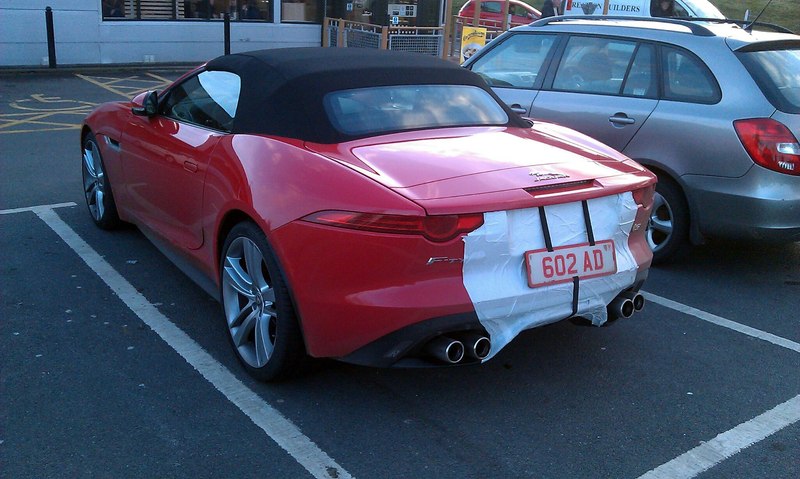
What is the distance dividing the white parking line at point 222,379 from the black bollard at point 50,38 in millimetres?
10864

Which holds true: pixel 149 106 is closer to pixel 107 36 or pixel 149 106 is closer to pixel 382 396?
pixel 382 396

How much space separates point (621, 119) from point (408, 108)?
231 centimetres

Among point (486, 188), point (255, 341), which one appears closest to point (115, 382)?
point (255, 341)

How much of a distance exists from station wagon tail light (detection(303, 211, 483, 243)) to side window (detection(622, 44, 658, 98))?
3.19m

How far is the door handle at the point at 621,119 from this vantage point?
5973 millimetres

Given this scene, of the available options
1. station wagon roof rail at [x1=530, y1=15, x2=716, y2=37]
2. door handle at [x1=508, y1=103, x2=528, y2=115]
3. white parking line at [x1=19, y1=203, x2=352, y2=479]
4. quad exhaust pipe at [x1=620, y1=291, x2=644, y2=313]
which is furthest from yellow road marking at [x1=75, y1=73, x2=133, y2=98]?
quad exhaust pipe at [x1=620, y1=291, x2=644, y2=313]

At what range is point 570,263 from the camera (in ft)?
11.8

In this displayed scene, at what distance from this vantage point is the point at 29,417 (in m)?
3.56

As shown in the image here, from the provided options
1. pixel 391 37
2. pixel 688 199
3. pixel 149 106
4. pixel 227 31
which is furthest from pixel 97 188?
pixel 227 31

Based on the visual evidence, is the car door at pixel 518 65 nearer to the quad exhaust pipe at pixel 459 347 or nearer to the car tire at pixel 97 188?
the car tire at pixel 97 188

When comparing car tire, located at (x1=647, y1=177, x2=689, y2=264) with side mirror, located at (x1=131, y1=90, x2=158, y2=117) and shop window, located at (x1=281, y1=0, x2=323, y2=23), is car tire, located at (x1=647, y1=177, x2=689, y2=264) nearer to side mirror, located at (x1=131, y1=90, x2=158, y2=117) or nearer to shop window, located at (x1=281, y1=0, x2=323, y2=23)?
side mirror, located at (x1=131, y1=90, x2=158, y2=117)

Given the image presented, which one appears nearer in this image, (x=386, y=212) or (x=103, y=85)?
(x=386, y=212)

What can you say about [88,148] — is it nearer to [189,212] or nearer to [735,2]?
[189,212]

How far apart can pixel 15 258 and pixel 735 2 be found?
38.9 metres
